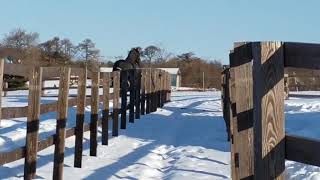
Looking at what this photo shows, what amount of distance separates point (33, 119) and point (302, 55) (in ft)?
12.2

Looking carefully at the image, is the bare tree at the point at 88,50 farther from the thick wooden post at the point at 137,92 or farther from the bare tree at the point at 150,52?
the thick wooden post at the point at 137,92

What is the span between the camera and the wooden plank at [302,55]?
130 inches

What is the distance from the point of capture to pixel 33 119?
20.8ft

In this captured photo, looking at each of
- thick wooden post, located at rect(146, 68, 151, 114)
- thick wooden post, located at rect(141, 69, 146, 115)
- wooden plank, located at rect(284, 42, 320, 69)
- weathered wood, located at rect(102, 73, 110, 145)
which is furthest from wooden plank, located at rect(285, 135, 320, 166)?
thick wooden post, located at rect(146, 68, 151, 114)

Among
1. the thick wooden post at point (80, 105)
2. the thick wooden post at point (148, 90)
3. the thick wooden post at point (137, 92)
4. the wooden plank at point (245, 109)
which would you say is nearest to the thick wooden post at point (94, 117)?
the thick wooden post at point (80, 105)

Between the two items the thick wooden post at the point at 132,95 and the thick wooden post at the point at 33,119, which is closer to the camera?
the thick wooden post at the point at 33,119

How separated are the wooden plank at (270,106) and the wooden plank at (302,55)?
39mm

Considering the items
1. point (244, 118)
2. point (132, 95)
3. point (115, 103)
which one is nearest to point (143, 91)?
point (132, 95)

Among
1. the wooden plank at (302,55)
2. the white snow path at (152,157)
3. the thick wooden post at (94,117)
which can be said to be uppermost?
the wooden plank at (302,55)

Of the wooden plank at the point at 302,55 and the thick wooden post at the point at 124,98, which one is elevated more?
the wooden plank at the point at 302,55

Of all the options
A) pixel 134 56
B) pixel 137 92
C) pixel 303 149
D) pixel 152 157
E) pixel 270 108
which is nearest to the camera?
pixel 303 149

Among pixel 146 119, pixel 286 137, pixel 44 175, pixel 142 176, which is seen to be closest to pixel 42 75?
pixel 44 175

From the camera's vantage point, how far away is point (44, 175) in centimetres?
702

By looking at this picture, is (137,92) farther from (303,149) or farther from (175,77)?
(175,77)
